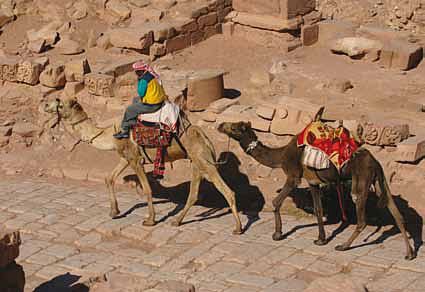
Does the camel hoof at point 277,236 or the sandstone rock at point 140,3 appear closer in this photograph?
the camel hoof at point 277,236

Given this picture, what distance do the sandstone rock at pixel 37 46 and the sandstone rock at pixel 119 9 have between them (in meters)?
1.84

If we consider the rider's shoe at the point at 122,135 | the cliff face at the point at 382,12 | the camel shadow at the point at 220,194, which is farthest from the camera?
the cliff face at the point at 382,12

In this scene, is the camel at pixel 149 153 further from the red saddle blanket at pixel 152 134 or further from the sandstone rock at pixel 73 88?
the sandstone rock at pixel 73 88

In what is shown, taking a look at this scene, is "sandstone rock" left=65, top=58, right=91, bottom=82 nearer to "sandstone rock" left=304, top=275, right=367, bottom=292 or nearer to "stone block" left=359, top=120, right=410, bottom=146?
"stone block" left=359, top=120, right=410, bottom=146

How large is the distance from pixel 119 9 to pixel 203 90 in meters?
4.90

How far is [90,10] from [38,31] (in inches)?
54.8

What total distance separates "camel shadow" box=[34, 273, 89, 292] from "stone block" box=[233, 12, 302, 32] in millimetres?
9754

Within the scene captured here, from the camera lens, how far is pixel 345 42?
65.0 ft

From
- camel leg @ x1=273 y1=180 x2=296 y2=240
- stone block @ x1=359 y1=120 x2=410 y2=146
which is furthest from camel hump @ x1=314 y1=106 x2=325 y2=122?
camel leg @ x1=273 y1=180 x2=296 y2=240

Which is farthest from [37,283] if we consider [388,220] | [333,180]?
[388,220]

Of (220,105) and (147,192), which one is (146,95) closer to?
(147,192)

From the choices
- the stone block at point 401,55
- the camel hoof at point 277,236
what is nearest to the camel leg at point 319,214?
the camel hoof at point 277,236

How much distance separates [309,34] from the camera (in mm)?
20844

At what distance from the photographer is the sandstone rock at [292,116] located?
51.6 feet
